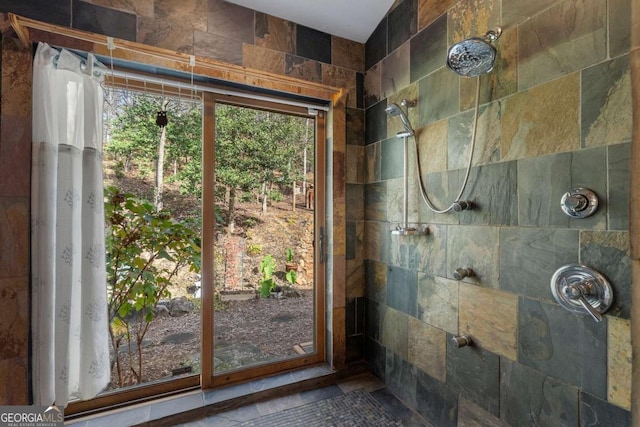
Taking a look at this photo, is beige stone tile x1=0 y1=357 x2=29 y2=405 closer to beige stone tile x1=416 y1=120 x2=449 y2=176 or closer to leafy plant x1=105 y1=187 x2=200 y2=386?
leafy plant x1=105 y1=187 x2=200 y2=386

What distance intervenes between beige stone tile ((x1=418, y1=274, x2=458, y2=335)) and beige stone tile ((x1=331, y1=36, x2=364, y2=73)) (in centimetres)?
151

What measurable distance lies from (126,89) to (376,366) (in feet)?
7.61

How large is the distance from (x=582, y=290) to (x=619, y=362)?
0.76ft

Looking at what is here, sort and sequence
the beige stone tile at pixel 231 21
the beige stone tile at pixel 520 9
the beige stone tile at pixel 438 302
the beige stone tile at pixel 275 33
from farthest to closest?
the beige stone tile at pixel 275 33
the beige stone tile at pixel 231 21
the beige stone tile at pixel 438 302
the beige stone tile at pixel 520 9

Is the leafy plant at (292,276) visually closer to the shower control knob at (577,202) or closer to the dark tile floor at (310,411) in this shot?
the dark tile floor at (310,411)

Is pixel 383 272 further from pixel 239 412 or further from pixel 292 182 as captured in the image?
pixel 239 412

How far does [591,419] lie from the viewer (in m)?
0.96

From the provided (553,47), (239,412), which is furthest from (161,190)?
(553,47)

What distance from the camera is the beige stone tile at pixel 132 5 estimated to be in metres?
1.43

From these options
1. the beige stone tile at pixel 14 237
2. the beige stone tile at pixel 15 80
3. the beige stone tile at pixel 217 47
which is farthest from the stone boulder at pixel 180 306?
the beige stone tile at pixel 217 47

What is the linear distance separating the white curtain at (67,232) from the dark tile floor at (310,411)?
66 cm

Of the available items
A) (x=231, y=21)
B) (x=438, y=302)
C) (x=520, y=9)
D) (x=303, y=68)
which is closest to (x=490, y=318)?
(x=438, y=302)

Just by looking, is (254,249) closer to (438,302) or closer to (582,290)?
(438,302)

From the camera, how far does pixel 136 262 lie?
1630 mm
